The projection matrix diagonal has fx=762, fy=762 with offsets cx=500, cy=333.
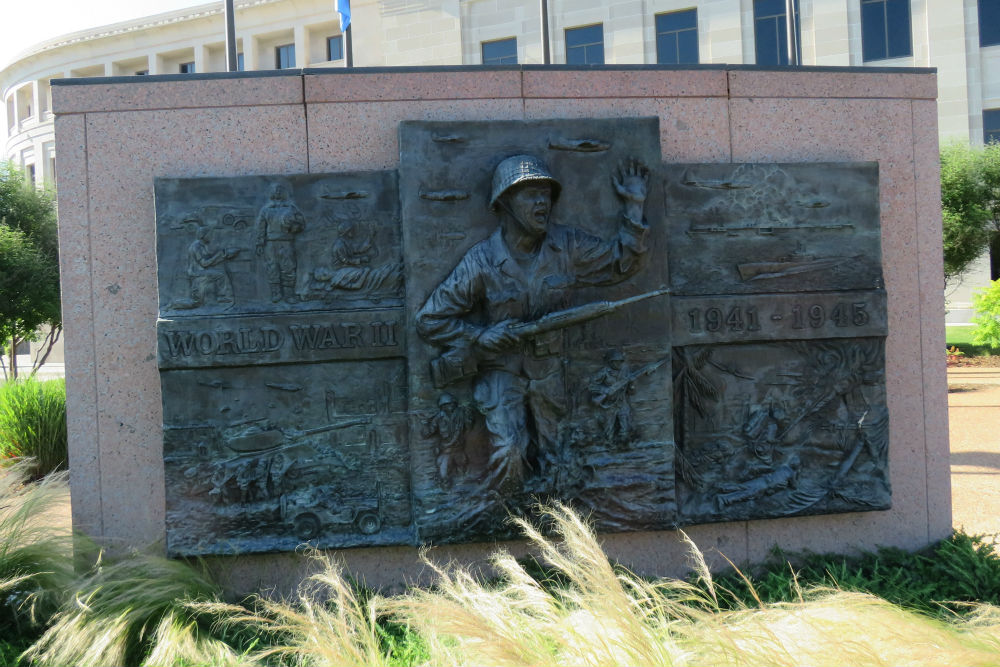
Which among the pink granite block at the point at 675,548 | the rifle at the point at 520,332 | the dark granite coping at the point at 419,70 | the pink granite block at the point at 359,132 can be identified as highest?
the dark granite coping at the point at 419,70

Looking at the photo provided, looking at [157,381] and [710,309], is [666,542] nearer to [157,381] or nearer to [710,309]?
[710,309]

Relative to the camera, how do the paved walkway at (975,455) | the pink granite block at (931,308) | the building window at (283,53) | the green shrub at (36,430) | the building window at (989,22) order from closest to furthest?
the pink granite block at (931,308)
the paved walkway at (975,455)
the green shrub at (36,430)
the building window at (989,22)
the building window at (283,53)

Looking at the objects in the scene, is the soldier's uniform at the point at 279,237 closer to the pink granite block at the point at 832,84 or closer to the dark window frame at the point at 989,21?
the pink granite block at the point at 832,84

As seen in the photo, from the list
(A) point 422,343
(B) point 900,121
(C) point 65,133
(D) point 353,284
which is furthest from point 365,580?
(B) point 900,121

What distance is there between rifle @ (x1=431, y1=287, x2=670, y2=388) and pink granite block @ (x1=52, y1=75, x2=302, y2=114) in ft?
6.35

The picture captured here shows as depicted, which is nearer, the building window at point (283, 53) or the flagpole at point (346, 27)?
the flagpole at point (346, 27)

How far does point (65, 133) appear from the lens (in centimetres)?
477

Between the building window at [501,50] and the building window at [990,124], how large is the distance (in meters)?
17.2

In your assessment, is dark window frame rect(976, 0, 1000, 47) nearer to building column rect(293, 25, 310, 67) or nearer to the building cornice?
building column rect(293, 25, 310, 67)

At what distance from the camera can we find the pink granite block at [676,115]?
5.03m

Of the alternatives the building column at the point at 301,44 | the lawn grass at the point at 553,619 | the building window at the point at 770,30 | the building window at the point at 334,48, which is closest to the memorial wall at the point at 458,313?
the lawn grass at the point at 553,619

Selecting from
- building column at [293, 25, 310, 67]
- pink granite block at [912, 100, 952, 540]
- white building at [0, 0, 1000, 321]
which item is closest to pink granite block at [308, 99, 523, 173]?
pink granite block at [912, 100, 952, 540]

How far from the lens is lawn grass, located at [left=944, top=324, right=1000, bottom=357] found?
69.6 ft

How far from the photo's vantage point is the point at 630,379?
4.81 metres
